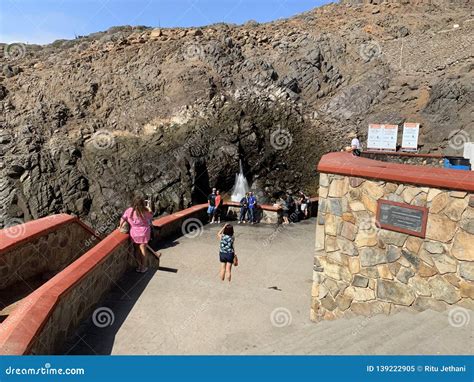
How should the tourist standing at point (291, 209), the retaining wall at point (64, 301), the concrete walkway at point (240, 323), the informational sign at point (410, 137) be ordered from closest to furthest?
the retaining wall at point (64, 301), the concrete walkway at point (240, 323), the tourist standing at point (291, 209), the informational sign at point (410, 137)

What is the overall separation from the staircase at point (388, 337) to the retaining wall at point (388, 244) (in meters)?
0.26

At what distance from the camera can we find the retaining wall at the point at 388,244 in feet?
15.7

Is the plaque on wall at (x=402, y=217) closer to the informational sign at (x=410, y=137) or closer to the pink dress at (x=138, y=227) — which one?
the pink dress at (x=138, y=227)

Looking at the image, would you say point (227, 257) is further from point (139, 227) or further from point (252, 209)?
point (252, 209)

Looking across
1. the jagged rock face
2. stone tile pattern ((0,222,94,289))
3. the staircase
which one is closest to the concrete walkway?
the staircase

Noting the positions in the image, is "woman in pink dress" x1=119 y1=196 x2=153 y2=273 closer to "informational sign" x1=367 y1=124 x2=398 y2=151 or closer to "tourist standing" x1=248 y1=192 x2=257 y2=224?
"tourist standing" x1=248 y1=192 x2=257 y2=224

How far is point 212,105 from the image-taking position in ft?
87.1

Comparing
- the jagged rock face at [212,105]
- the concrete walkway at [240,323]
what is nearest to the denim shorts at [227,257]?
the concrete walkway at [240,323]

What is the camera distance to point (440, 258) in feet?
16.2

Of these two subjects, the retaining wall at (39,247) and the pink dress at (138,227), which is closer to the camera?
the retaining wall at (39,247)

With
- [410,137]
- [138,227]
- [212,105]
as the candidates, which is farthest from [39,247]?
[212,105]

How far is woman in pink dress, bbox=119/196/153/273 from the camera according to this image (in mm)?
7703

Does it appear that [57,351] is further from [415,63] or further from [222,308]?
[415,63]

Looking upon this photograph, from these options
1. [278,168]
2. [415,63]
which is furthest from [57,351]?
[415,63]
